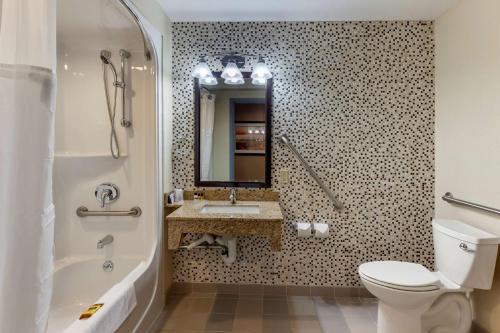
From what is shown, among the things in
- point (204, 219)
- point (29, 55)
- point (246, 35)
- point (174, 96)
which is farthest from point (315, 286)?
point (29, 55)

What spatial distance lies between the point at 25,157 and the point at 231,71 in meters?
1.69

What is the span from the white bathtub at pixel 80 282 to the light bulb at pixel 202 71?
149 cm

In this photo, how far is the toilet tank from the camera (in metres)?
1.70

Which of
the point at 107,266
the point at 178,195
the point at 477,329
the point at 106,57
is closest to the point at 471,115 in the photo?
the point at 477,329

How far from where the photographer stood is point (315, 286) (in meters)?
2.52

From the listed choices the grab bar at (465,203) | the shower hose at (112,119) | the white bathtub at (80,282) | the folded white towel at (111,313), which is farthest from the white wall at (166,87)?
the grab bar at (465,203)

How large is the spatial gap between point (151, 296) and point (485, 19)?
9.37 ft

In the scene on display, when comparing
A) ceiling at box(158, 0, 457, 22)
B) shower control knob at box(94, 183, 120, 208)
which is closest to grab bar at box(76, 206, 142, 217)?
shower control knob at box(94, 183, 120, 208)

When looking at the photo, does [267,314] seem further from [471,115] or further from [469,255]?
[471,115]

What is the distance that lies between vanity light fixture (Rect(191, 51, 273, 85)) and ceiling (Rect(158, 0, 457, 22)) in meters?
0.31

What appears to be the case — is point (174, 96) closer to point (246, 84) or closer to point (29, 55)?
point (246, 84)

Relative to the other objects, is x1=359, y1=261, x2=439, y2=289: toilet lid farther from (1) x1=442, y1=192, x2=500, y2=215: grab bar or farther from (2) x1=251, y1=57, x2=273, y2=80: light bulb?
(2) x1=251, y1=57, x2=273, y2=80: light bulb

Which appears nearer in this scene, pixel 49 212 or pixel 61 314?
pixel 49 212

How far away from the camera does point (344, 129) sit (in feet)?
8.07
